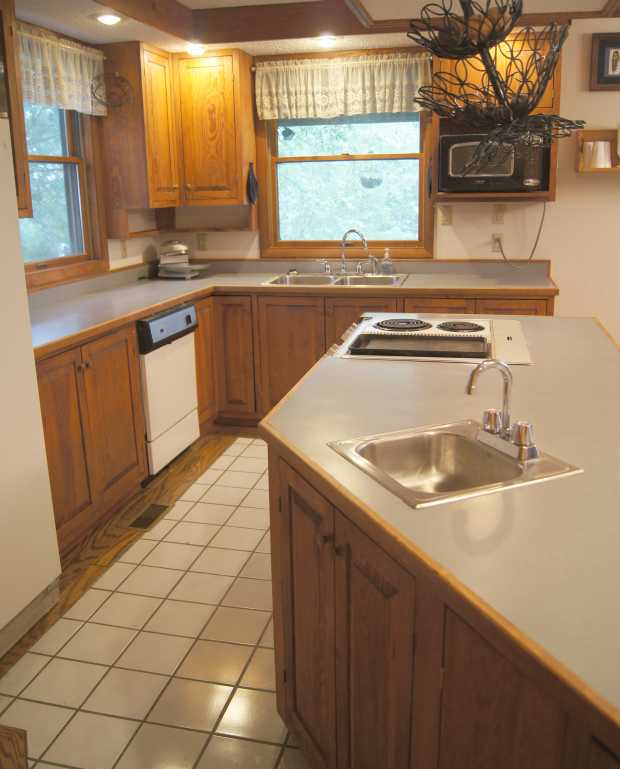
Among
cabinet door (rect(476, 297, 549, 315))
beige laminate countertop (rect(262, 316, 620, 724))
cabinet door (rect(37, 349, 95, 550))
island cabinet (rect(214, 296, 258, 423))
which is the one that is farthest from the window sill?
cabinet door (rect(476, 297, 549, 315))

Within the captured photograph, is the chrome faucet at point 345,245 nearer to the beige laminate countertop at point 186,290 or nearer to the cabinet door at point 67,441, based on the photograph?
the beige laminate countertop at point 186,290

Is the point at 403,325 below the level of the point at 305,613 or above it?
above

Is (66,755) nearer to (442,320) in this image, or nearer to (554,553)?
(554,553)

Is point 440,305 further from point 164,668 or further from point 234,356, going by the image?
point 164,668

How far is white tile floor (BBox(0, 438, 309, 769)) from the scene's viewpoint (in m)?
A: 1.99

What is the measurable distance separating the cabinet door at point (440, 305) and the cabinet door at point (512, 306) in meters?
0.05

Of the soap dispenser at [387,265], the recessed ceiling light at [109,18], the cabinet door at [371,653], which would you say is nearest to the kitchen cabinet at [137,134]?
the recessed ceiling light at [109,18]

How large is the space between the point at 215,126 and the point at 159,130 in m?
0.37

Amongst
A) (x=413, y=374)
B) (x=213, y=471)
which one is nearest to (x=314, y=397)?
(x=413, y=374)

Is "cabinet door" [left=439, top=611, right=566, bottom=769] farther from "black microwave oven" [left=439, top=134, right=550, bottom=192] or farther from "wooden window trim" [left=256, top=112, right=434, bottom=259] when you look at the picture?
"wooden window trim" [left=256, top=112, right=434, bottom=259]

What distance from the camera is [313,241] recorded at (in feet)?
16.1

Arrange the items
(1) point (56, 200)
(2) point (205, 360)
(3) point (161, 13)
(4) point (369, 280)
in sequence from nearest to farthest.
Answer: (3) point (161, 13) → (1) point (56, 200) → (2) point (205, 360) → (4) point (369, 280)

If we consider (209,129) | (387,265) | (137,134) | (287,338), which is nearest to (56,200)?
(137,134)

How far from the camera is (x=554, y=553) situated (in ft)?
3.78
